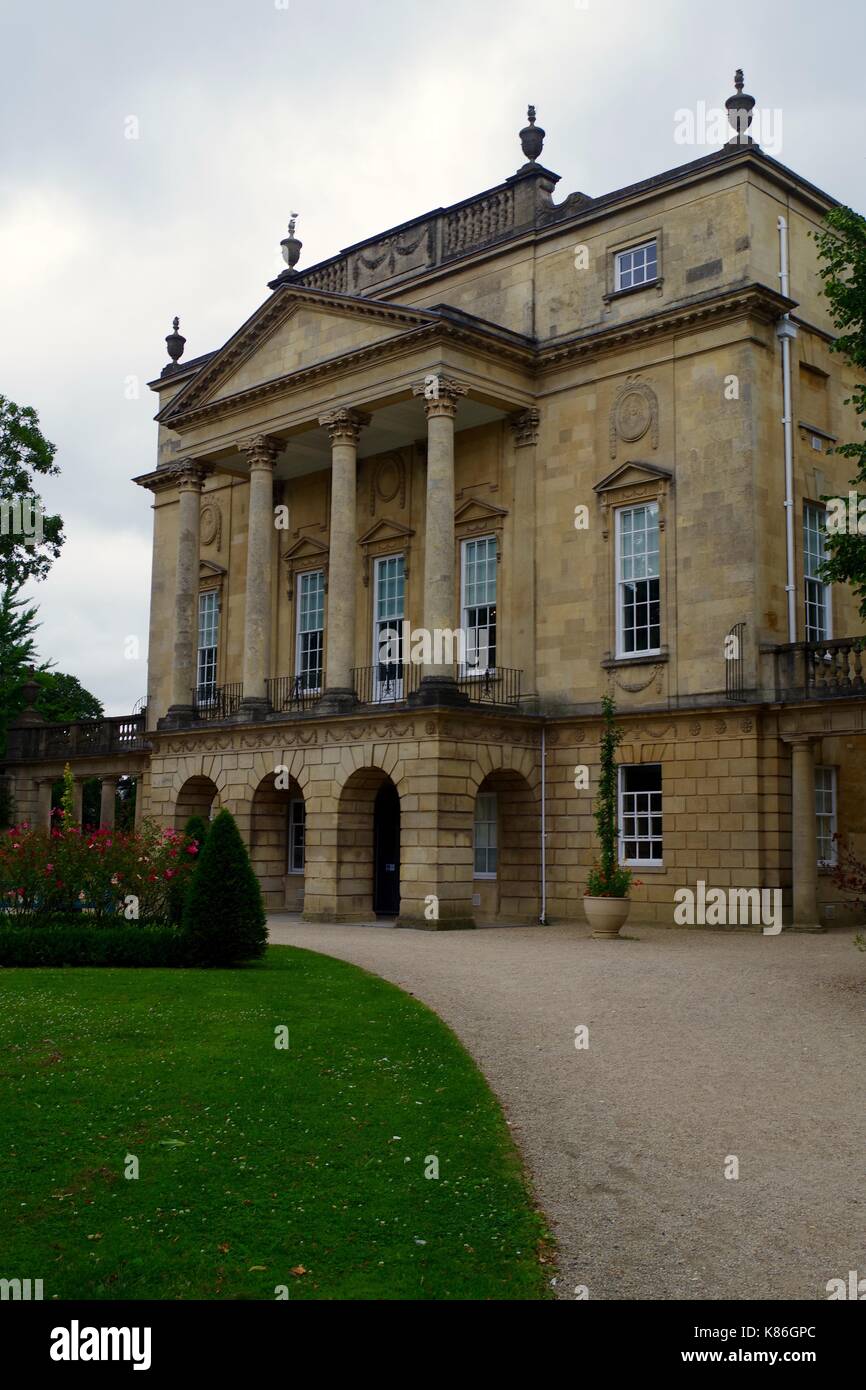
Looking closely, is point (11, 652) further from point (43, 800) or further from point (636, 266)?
point (636, 266)

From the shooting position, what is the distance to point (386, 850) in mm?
33156

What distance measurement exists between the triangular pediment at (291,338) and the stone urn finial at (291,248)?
460 cm

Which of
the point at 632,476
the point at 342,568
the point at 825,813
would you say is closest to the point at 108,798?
the point at 342,568

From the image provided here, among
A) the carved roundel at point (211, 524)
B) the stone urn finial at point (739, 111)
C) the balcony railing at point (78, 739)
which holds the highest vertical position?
the stone urn finial at point (739, 111)

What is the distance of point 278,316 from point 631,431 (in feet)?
33.6

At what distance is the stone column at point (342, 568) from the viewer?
30.2 metres

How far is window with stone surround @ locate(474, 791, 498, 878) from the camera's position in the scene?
1216 inches

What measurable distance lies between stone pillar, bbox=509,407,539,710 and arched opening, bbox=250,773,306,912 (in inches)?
240

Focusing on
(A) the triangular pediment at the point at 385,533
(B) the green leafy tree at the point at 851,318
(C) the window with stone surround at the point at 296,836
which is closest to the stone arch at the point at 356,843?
(C) the window with stone surround at the point at 296,836

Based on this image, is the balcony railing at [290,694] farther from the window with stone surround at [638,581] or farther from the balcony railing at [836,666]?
the balcony railing at [836,666]

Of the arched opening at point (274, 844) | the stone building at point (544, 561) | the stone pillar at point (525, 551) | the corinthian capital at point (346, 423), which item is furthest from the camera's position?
the arched opening at point (274, 844)

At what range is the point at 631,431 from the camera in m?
28.9

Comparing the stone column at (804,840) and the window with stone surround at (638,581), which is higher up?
the window with stone surround at (638,581)

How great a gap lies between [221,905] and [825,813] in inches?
566
